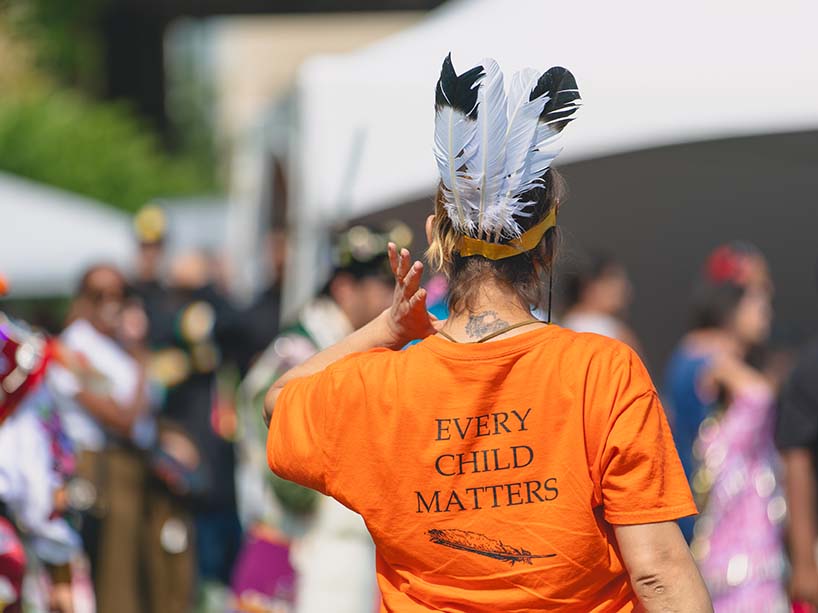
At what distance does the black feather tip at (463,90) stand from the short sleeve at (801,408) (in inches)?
79.4

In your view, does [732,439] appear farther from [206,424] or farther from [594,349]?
[594,349]

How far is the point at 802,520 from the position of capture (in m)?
4.02

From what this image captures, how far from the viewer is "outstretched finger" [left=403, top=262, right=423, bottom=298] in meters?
2.22

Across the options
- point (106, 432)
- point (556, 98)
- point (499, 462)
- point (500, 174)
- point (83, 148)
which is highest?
point (556, 98)

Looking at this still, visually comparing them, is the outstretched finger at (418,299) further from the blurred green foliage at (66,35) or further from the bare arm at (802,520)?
the blurred green foliage at (66,35)

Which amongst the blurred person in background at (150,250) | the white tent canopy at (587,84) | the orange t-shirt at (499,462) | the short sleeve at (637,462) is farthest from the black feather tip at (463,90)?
the blurred person in background at (150,250)

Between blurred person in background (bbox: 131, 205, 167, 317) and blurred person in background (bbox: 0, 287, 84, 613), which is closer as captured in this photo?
blurred person in background (bbox: 0, 287, 84, 613)

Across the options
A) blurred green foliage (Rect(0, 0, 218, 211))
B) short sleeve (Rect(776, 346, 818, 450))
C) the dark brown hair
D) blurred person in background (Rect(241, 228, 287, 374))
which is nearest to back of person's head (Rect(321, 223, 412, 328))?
short sleeve (Rect(776, 346, 818, 450))

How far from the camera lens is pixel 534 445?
2135mm

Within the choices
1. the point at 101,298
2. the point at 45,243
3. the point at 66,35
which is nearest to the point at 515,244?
the point at 101,298

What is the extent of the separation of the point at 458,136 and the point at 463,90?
7cm

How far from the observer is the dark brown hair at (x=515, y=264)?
222 centimetres

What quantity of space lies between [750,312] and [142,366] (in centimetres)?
255

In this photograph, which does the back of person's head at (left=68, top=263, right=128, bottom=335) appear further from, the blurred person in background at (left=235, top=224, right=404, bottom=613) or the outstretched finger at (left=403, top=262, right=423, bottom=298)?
the outstretched finger at (left=403, top=262, right=423, bottom=298)
